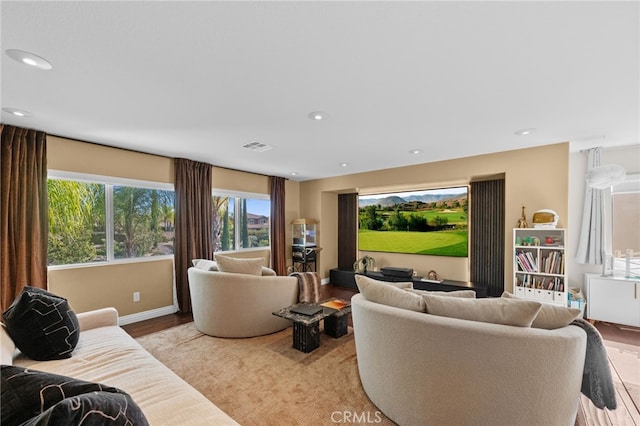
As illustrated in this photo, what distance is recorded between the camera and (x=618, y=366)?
2627mm

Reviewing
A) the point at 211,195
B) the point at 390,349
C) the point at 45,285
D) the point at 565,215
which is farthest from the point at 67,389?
the point at 565,215

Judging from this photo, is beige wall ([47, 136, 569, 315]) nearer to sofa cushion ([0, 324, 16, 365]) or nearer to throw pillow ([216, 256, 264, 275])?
throw pillow ([216, 256, 264, 275])

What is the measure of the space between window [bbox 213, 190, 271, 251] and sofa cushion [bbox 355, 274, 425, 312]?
3705mm

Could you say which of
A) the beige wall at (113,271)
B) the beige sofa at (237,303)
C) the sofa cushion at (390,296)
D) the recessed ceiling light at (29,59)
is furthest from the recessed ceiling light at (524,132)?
the beige wall at (113,271)

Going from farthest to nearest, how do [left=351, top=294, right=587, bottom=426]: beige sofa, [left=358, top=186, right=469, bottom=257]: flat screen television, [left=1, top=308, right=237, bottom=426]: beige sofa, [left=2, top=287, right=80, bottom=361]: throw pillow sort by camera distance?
[left=358, top=186, right=469, bottom=257]: flat screen television
[left=2, top=287, right=80, bottom=361]: throw pillow
[left=351, top=294, right=587, bottom=426]: beige sofa
[left=1, top=308, right=237, bottom=426]: beige sofa

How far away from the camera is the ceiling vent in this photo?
3.57 m

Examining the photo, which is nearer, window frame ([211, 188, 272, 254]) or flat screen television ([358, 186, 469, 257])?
flat screen television ([358, 186, 469, 257])

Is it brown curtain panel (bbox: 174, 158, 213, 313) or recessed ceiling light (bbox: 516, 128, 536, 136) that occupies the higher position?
recessed ceiling light (bbox: 516, 128, 536, 136)

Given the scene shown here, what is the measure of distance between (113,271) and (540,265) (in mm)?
5772

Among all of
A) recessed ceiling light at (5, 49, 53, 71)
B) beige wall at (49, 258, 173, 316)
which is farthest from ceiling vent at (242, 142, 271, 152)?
beige wall at (49, 258, 173, 316)

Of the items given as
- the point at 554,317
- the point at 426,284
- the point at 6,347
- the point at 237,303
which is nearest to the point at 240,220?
the point at 237,303

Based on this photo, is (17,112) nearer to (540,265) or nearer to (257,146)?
(257,146)

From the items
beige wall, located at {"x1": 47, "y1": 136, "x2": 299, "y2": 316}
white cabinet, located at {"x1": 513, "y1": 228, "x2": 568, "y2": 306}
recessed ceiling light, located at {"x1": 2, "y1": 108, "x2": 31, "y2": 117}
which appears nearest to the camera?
recessed ceiling light, located at {"x1": 2, "y1": 108, "x2": 31, "y2": 117}

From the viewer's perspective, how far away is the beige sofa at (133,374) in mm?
1300
